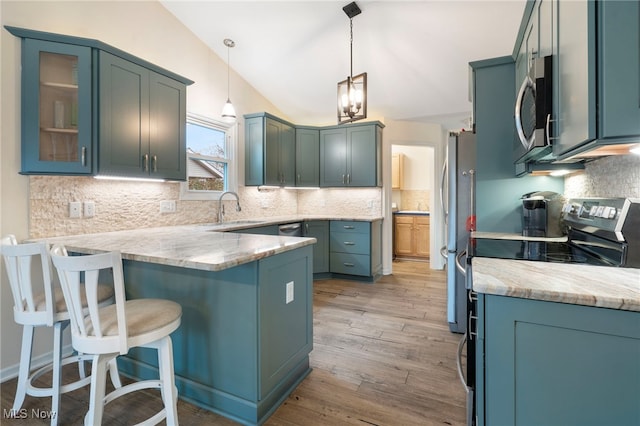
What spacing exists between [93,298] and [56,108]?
166 cm

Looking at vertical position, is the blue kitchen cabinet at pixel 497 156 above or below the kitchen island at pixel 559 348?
above

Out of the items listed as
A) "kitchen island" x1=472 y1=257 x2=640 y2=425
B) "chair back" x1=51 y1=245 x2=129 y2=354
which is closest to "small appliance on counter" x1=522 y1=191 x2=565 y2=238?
"kitchen island" x1=472 y1=257 x2=640 y2=425

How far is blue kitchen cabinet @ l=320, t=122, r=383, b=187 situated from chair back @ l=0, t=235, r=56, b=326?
3686 millimetres

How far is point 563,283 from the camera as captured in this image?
92 centimetres

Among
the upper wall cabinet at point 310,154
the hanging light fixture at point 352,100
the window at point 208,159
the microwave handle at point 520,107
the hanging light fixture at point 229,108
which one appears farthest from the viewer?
the upper wall cabinet at point 310,154

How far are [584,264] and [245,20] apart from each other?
11.6 feet

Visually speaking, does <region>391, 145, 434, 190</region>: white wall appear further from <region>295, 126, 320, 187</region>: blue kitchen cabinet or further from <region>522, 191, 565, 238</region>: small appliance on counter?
<region>522, 191, 565, 238</region>: small appliance on counter

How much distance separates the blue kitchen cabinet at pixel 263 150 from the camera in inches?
161

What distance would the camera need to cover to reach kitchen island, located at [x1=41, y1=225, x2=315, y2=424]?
5.34 feet

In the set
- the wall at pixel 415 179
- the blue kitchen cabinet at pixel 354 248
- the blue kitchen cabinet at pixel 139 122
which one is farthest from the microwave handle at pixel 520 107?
the wall at pixel 415 179

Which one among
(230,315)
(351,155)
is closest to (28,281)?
(230,315)

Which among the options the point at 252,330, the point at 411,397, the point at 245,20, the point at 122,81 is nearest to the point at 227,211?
the point at 122,81

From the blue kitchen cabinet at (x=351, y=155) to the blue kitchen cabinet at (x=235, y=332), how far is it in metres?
2.80

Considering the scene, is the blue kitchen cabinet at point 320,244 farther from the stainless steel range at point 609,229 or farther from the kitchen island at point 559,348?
the kitchen island at point 559,348
